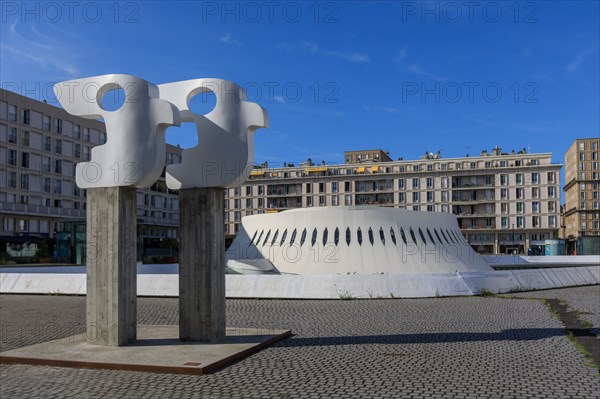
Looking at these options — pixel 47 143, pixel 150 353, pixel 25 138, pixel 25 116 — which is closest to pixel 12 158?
pixel 25 138

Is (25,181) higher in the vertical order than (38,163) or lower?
lower

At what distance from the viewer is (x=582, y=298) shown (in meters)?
23.7

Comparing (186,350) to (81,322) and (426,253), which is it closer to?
(81,322)

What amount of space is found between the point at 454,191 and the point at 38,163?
67.4 metres

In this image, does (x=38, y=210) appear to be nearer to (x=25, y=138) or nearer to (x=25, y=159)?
(x=25, y=159)

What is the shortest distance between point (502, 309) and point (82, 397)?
14.3 metres

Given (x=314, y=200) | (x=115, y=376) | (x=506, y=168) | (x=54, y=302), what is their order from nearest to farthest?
1. (x=115, y=376)
2. (x=54, y=302)
3. (x=506, y=168)
4. (x=314, y=200)

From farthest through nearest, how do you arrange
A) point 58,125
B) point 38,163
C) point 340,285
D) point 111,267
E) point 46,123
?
Answer: 1. point 58,125
2. point 46,123
3. point 38,163
4. point 340,285
5. point 111,267

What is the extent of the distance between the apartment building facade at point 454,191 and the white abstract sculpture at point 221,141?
292 feet

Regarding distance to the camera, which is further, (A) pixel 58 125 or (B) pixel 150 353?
(A) pixel 58 125

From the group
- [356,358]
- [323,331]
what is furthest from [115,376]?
[323,331]

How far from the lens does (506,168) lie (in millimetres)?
102125

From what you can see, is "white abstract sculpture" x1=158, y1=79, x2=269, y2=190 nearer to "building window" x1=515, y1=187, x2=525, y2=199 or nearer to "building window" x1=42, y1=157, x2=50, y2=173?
"building window" x1=42, y1=157, x2=50, y2=173

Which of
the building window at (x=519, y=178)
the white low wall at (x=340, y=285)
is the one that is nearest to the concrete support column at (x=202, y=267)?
the white low wall at (x=340, y=285)
